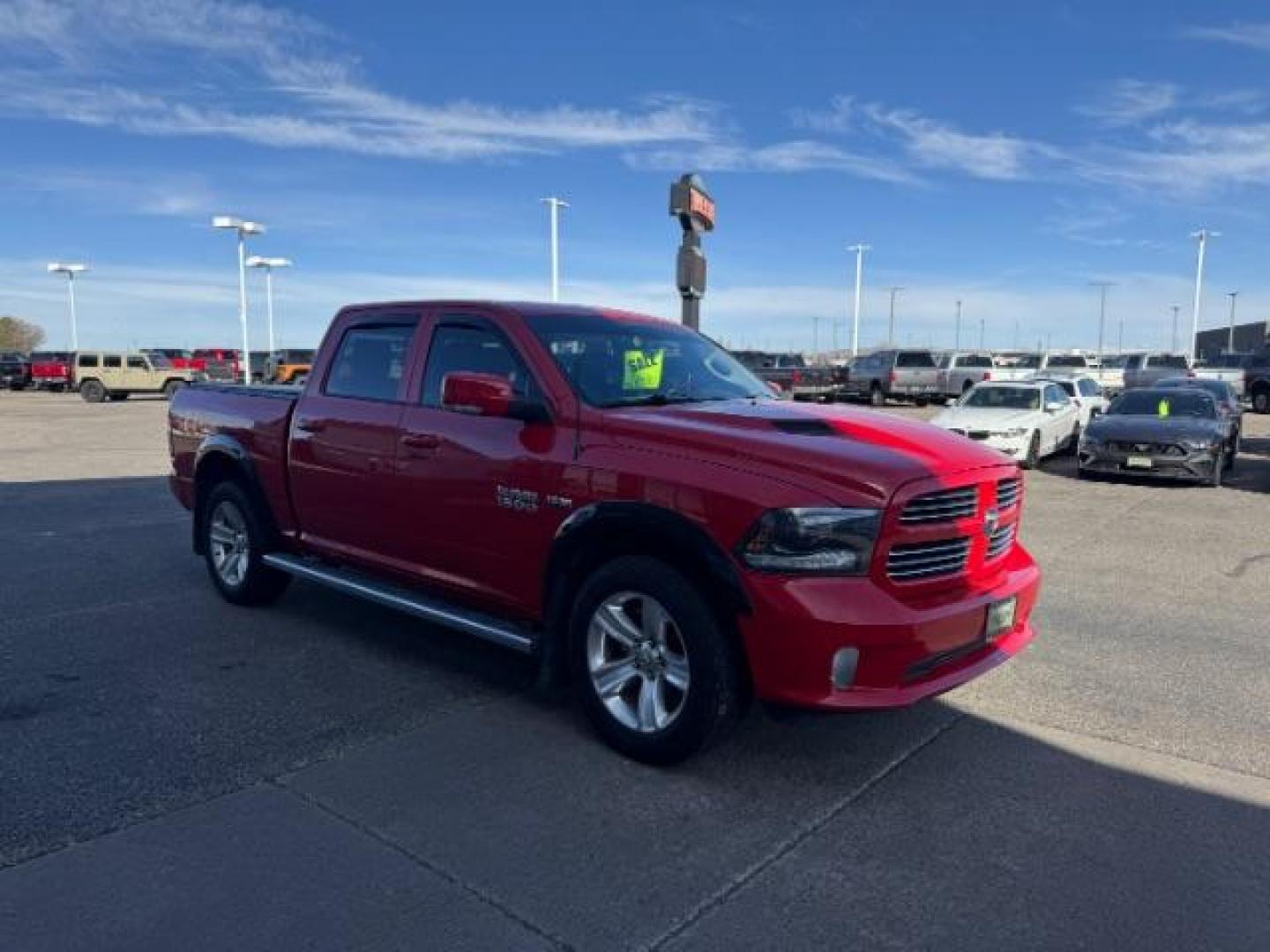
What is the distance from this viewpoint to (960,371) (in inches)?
1346

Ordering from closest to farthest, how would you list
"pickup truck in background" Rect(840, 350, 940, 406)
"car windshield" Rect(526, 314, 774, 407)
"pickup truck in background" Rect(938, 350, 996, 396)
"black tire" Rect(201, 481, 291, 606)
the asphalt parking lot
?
the asphalt parking lot → "car windshield" Rect(526, 314, 774, 407) → "black tire" Rect(201, 481, 291, 606) → "pickup truck in background" Rect(938, 350, 996, 396) → "pickup truck in background" Rect(840, 350, 940, 406)

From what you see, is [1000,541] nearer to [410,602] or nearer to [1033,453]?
[410,602]

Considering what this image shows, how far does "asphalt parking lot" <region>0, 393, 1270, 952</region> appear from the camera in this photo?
9.94 ft

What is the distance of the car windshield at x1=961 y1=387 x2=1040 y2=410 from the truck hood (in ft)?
44.8

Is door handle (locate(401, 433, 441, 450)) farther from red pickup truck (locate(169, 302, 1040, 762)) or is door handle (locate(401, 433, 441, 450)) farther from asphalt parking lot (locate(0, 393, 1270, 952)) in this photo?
asphalt parking lot (locate(0, 393, 1270, 952))

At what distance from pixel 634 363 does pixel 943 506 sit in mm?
1742

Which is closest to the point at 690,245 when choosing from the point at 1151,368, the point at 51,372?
the point at 1151,368

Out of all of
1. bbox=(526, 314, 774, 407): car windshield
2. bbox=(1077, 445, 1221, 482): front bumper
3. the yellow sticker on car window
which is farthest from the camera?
bbox=(1077, 445, 1221, 482): front bumper

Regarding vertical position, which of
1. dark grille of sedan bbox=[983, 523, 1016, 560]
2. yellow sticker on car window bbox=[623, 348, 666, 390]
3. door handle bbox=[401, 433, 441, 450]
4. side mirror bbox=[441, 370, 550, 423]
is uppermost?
yellow sticker on car window bbox=[623, 348, 666, 390]

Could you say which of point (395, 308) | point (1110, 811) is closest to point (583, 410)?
point (395, 308)

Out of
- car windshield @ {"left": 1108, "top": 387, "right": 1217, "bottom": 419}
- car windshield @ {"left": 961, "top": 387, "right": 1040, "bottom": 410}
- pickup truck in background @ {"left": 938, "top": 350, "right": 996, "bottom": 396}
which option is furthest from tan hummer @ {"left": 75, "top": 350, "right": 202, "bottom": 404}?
car windshield @ {"left": 1108, "top": 387, "right": 1217, "bottom": 419}

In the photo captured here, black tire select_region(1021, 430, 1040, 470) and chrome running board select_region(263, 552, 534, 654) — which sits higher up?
chrome running board select_region(263, 552, 534, 654)

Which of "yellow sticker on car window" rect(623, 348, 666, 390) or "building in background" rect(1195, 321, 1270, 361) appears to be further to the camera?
"building in background" rect(1195, 321, 1270, 361)

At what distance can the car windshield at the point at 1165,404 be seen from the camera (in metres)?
15.2
